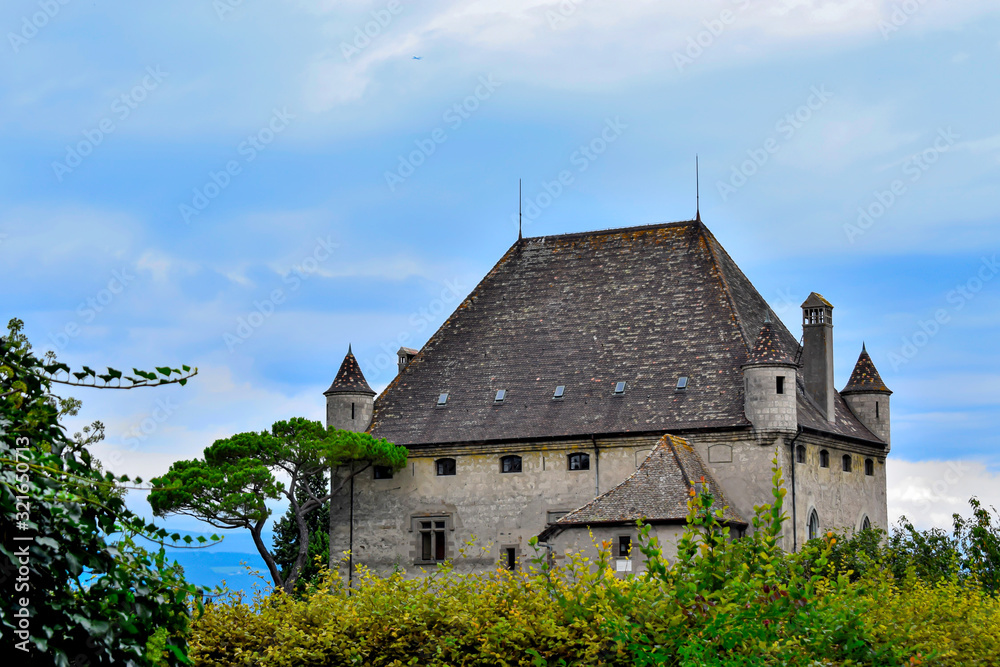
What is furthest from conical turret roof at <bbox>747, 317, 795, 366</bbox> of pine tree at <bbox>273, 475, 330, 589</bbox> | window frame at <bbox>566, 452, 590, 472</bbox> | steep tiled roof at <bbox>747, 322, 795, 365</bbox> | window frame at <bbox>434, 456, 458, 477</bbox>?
pine tree at <bbox>273, 475, 330, 589</bbox>

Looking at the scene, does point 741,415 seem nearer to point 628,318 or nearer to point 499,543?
point 628,318

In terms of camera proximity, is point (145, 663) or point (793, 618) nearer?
point (145, 663)

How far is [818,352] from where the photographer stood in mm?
43844

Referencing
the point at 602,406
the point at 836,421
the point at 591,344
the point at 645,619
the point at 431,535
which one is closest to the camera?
the point at 645,619

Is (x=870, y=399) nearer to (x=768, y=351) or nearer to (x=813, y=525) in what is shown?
(x=813, y=525)

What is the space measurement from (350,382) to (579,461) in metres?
9.41

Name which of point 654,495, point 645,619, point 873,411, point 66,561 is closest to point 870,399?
point 873,411

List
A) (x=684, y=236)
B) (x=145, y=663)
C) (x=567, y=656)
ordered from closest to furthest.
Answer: (x=145, y=663) → (x=567, y=656) → (x=684, y=236)

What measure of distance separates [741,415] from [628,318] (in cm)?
634

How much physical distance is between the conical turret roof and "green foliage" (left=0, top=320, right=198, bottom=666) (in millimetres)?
32734

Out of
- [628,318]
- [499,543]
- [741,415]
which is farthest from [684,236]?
[499,543]

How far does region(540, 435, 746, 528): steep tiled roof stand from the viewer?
35.4 m

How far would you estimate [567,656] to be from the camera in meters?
13.5

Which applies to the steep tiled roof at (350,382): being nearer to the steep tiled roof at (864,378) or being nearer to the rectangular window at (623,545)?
the rectangular window at (623,545)
